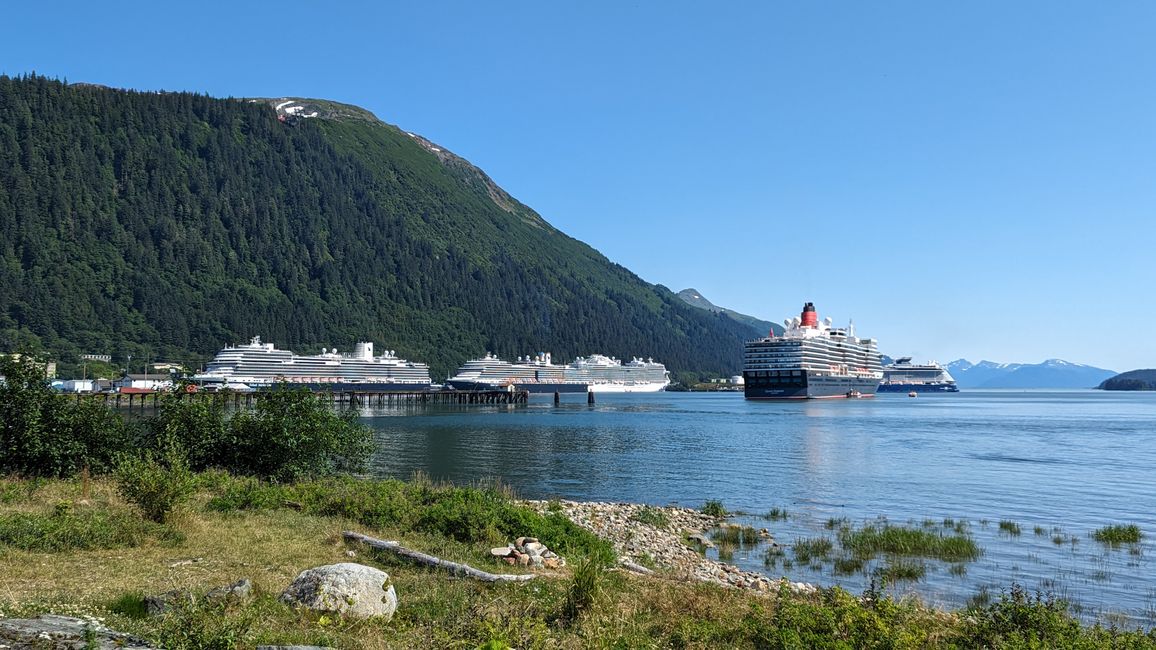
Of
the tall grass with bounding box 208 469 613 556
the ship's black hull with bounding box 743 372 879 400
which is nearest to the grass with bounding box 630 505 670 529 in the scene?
the tall grass with bounding box 208 469 613 556

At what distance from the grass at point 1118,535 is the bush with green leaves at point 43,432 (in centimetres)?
2696

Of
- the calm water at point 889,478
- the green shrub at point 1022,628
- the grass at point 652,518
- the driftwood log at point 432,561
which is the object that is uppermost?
the driftwood log at point 432,561

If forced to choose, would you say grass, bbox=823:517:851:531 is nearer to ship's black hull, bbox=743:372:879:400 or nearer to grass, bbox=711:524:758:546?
grass, bbox=711:524:758:546

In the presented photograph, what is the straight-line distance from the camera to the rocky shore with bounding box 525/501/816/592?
14.7 m

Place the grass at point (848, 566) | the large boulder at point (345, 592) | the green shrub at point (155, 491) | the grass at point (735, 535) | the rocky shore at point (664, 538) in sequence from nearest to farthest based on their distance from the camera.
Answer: the large boulder at point (345, 592)
the green shrub at point (155, 491)
the rocky shore at point (664, 538)
the grass at point (848, 566)
the grass at point (735, 535)

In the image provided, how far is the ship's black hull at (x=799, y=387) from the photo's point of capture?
121938 mm

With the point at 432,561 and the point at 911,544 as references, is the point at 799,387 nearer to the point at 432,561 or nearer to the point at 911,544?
the point at 911,544

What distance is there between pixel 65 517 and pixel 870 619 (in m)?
12.2

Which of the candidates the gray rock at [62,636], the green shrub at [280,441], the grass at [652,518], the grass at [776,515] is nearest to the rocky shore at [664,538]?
the grass at [652,518]

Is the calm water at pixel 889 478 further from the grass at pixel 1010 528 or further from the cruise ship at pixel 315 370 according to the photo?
the cruise ship at pixel 315 370

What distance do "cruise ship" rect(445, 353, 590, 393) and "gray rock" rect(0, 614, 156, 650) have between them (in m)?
158

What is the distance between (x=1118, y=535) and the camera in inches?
804

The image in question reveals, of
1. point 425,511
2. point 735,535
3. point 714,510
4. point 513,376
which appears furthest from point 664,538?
point 513,376

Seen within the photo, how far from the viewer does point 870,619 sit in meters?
8.30
